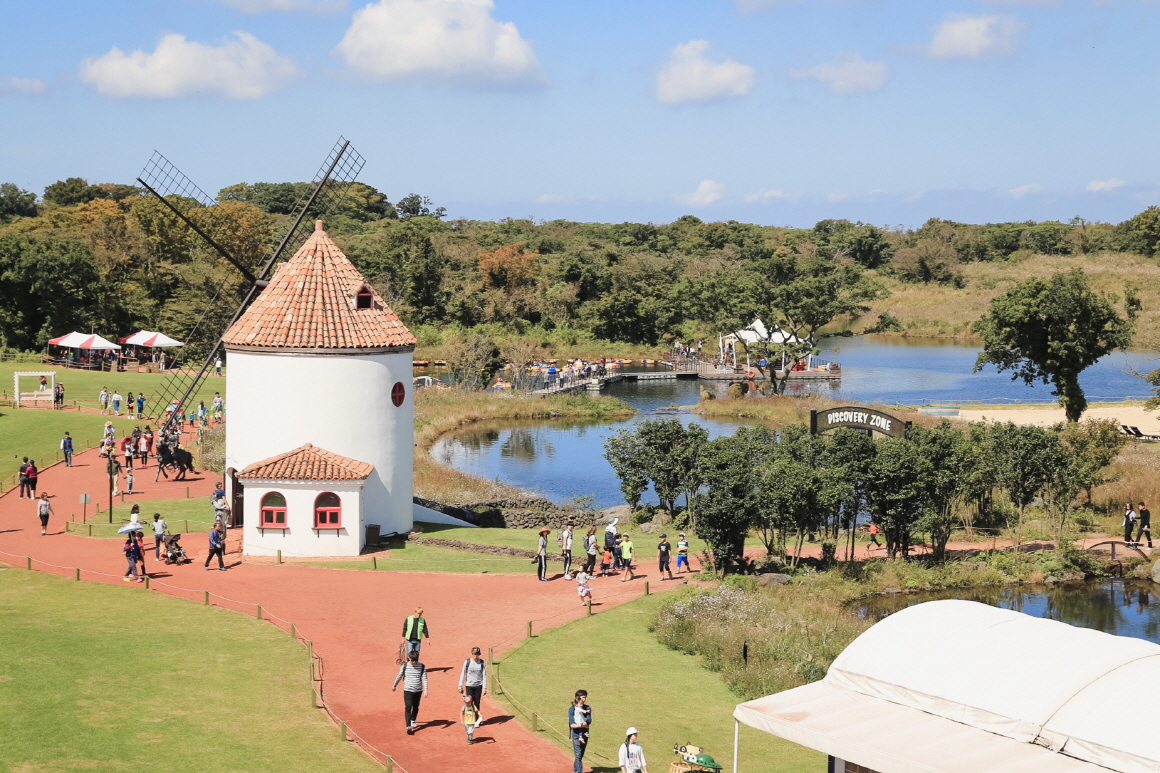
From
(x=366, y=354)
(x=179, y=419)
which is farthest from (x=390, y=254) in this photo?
(x=366, y=354)

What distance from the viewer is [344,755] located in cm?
1770

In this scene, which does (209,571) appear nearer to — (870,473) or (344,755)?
(344,755)

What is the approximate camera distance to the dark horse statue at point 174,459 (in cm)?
4138

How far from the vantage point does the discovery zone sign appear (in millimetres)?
35969

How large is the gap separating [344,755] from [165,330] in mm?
66039

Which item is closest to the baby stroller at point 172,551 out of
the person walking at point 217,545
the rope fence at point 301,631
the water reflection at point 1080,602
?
the person walking at point 217,545

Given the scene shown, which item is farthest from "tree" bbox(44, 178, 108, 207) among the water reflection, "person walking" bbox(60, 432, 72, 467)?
the water reflection

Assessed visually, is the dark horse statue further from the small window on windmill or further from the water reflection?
the water reflection

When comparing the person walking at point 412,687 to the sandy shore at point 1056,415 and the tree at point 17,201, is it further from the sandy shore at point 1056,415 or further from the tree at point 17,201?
the tree at point 17,201

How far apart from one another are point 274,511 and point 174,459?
11.9 m

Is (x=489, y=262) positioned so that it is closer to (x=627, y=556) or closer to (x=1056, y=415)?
(x=1056, y=415)

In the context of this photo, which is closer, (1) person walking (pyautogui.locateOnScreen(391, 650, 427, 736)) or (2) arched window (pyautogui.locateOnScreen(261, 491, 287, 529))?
(1) person walking (pyautogui.locateOnScreen(391, 650, 427, 736))

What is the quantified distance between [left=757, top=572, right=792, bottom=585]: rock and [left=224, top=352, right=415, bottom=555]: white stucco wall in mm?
11399

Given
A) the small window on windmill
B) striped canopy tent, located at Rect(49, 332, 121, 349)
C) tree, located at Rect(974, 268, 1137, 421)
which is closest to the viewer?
the small window on windmill
